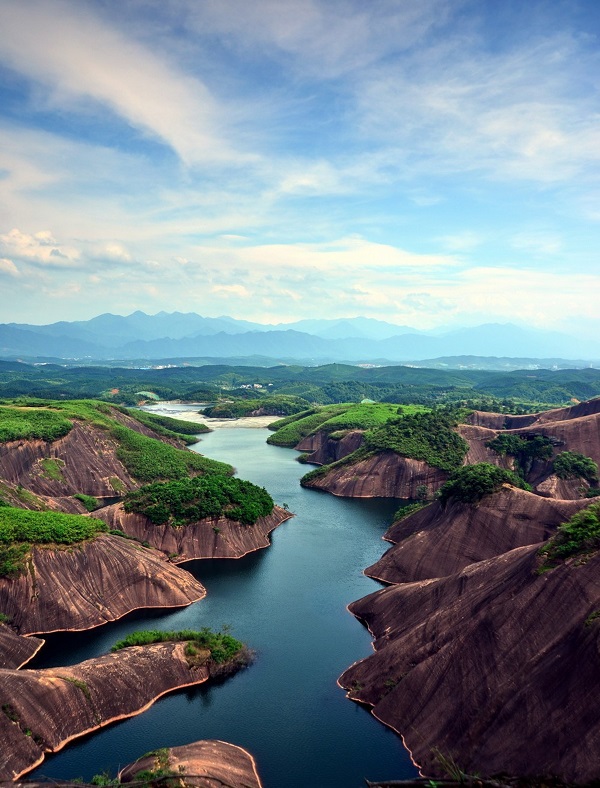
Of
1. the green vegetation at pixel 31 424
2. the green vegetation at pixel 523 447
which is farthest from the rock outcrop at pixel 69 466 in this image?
the green vegetation at pixel 523 447

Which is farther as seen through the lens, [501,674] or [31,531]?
[31,531]

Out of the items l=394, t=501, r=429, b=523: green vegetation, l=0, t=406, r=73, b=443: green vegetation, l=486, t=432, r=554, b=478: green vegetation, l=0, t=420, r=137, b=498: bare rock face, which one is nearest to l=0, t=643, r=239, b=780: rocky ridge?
l=394, t=501, r=429, b=523: green vegetation

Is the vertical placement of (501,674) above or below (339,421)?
below

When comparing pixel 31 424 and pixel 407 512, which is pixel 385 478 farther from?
pixel 31 424

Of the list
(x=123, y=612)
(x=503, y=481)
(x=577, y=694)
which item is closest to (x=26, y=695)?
(x=123, y=612)

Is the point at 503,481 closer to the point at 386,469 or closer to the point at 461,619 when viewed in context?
the point at 461,619

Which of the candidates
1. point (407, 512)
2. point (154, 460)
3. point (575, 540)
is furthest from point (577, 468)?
point (154, 460)

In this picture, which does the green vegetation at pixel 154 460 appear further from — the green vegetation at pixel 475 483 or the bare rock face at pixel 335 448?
the green vegetation at pixel 475 483
